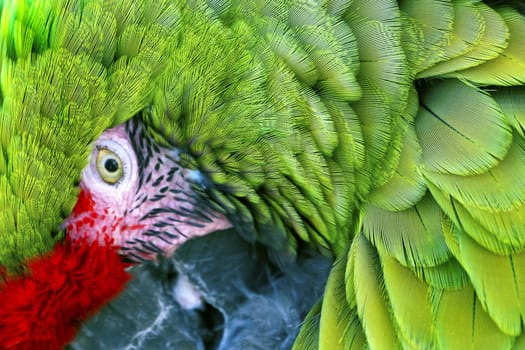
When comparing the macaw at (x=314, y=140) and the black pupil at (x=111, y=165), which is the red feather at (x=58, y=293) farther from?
the black pupil at (x=111, y=165)

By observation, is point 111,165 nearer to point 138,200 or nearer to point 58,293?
Answer: point 138,200

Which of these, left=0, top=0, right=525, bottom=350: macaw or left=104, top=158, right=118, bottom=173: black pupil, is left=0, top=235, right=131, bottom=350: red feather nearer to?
left=0, top=0, right=525, bottom=350: macaw

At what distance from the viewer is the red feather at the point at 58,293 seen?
110cm

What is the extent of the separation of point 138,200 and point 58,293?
0.18m

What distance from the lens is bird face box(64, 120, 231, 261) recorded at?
1170 mm

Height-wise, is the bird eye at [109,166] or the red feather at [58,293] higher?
the bird eye at [109,166]

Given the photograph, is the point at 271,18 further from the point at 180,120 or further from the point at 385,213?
the point at 385,213

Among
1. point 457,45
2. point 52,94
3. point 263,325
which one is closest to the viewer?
point 52,94

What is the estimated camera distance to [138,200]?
3.97ft

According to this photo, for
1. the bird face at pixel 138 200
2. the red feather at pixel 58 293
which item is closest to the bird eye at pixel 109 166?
the bird face at pixel 138 200

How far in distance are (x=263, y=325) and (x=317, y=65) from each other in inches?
17.0

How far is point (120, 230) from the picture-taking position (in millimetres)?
1217

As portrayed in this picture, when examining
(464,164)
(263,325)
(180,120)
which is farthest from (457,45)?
(263,325)

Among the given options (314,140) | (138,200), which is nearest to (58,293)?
(138,200)
